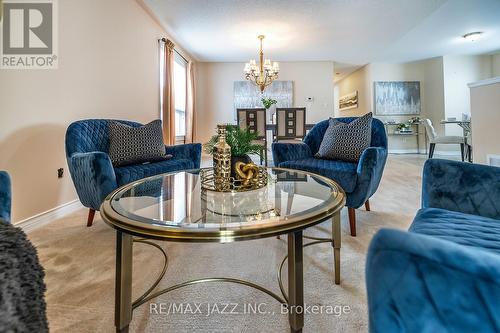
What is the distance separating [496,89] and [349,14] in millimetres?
2359

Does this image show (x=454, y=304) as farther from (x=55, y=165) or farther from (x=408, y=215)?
(x=55, y=165)

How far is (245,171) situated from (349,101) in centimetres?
825

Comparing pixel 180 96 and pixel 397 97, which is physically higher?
pixel 397 97

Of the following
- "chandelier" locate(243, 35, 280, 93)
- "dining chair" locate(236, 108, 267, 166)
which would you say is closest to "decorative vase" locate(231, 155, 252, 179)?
"dining chair" locate(236, 108, 267, 166)

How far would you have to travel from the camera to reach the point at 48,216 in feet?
7.30

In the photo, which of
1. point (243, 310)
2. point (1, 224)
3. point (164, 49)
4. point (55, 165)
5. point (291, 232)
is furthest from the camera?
point (164, 49)

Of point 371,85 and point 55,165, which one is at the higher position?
point 371,85

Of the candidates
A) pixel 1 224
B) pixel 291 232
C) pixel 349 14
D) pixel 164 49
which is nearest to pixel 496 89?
pixel 349 14

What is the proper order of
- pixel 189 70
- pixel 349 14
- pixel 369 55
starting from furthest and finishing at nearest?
1. pixel 369 55
2. pixel 189 70
3. pixel 349 14

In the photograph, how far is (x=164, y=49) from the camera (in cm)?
449

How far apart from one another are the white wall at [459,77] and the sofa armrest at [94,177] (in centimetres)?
754

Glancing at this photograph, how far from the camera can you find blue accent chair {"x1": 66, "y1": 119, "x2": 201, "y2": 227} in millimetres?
1713

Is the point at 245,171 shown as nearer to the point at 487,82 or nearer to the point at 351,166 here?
the point at 351,166

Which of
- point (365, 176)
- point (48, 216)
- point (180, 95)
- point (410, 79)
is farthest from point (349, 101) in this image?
point (48, 216)
